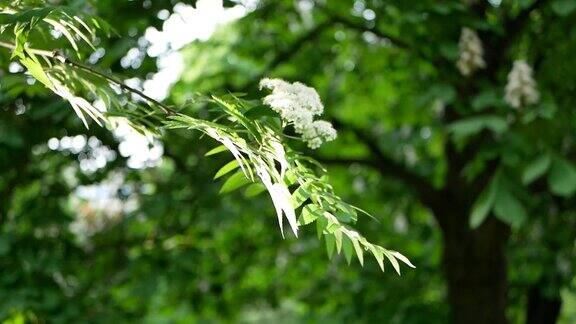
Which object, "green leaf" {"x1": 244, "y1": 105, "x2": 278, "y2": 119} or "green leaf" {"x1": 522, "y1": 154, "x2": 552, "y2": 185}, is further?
"green leaf" {"x1": 522, "y1": 154, "x2": 552, "y2": 185}

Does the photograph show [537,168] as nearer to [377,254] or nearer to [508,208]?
[508,208]

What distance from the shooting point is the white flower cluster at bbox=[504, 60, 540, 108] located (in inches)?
146

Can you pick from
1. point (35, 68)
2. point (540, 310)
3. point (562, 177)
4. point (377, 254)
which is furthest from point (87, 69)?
point (540, 310)

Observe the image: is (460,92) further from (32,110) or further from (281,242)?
(281,242)

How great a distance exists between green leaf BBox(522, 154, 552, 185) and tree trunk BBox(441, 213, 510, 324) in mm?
2320

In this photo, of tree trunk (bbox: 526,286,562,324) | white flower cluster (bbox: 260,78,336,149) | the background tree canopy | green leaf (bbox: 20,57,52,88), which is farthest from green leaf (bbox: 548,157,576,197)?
tree trunk (bbox: 526,286,562,324)

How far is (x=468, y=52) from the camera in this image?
4.19 m

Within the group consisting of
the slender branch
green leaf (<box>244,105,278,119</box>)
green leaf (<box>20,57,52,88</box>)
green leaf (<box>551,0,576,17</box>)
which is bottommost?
green leaf (<box>551,0,576,17</box>)

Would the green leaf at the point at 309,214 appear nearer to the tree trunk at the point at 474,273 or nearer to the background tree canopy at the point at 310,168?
the background tree canopy at the point at 310,168

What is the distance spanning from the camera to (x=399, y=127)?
22.9ft

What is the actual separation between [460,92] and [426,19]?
528 millimetres

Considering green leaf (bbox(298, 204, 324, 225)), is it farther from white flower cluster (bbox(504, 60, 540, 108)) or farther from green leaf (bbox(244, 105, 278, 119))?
white flower cluster (bbox(504, 60, 540, 108))

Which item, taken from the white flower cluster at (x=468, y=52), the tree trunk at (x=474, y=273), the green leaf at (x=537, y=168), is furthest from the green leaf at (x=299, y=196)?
the tree trunk at (x=474, y=273)

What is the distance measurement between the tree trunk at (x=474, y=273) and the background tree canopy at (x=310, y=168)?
12 millimetres
